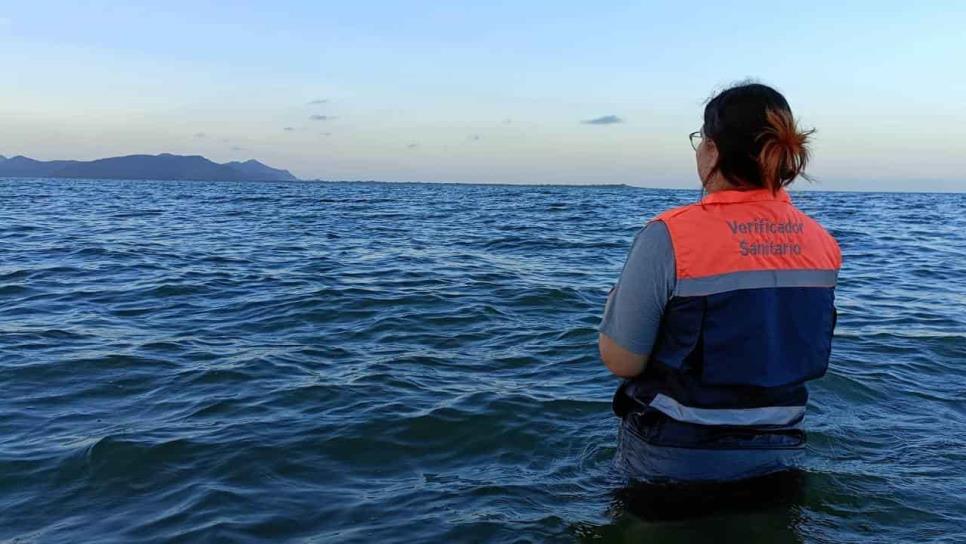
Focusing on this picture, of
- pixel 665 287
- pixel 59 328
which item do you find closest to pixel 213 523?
Result: pixel 665 287

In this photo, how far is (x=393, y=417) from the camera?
6188mm

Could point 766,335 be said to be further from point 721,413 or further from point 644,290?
point 644,290

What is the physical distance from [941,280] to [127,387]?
15.1 m

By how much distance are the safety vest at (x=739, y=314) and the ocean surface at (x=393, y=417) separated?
22.4 inches

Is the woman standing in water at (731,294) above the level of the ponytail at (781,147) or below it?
below

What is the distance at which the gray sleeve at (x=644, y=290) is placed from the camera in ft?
9.95

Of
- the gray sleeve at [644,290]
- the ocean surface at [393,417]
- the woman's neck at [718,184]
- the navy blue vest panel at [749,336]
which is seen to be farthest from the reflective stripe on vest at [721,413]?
the woman's neck at [718,184]

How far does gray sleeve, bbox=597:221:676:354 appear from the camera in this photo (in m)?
3.03

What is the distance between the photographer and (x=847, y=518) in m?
4.34

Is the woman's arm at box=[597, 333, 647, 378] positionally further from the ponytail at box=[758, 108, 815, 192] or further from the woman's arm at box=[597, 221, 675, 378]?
the ponytail at box=[758, 108, 815, 192]

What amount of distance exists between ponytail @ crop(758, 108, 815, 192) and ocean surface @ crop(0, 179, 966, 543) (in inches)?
35.8

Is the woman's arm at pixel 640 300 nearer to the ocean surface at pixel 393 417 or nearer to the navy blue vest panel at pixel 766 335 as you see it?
the navy blue vest panel at pixel 766 335

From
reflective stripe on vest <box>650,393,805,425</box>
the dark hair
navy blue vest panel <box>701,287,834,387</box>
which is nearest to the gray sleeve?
navy blue vest panel <box>701,287,834,387</box>

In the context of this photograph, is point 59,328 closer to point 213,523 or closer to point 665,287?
point 213,523
